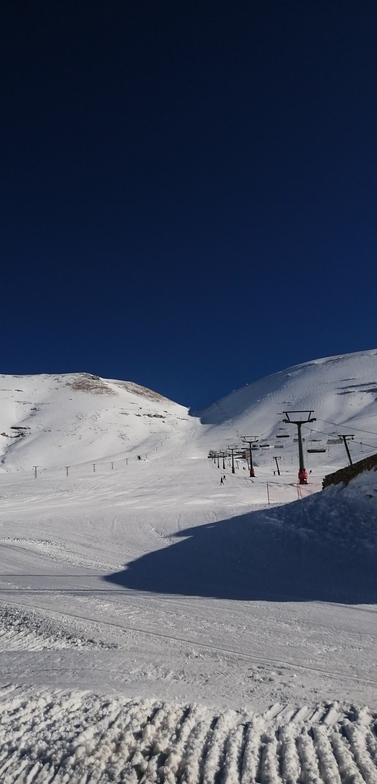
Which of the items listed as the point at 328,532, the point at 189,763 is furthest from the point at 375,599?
the point at 189,763

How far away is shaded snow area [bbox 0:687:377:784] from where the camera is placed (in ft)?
7.53

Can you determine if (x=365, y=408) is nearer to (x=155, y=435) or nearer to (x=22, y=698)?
(x=155, y=435)

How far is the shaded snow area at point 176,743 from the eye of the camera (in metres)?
2.29

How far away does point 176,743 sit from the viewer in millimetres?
2529

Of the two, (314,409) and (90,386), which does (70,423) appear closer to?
(90,386)

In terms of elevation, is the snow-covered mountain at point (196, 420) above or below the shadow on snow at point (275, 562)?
above

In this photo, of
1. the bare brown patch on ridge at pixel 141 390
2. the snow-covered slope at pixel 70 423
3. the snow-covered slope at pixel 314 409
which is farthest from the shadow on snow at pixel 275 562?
the bare brown patch on ridge at pixel 141 390

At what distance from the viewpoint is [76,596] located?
5.66 meters

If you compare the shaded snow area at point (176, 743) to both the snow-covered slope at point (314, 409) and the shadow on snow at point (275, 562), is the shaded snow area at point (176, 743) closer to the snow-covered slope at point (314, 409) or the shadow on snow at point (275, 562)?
the shadow on snow at point (275, 562)

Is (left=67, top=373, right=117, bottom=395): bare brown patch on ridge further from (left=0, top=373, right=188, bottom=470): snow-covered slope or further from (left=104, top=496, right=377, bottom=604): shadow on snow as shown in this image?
(left=104, top=496, right=377, bottom=604): shadow on snow

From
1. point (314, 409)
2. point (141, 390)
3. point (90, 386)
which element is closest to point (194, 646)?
point (314, 409)

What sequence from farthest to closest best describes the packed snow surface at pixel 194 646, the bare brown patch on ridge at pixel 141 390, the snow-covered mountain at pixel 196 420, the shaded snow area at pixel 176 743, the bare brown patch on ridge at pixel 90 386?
1. the bare brown patch on ridge at pixel 141 390
2. the bare brown patch on ridge at pixel 90 386
3. the snow-covered mountain at pixel 196 420
4. the packed snow surface at pixel 194 646
5. the shaded snow area at pixel 176 743

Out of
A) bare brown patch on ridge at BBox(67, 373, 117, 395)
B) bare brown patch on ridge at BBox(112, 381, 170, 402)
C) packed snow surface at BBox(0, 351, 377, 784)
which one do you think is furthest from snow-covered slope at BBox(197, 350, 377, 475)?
packed snow surface at BBox(0, 351, 377, 784)

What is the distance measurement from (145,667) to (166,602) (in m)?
1.81
